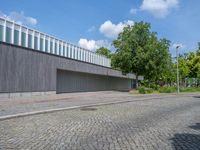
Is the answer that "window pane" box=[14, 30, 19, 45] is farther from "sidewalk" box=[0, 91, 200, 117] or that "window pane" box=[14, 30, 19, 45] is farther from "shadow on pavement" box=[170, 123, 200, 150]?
"shadow on pavement" box=[170, 123, 200, 150]

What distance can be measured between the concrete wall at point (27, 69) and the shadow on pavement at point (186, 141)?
53.9ft

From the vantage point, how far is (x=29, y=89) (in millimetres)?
24516

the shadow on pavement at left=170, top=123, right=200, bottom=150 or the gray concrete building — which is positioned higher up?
the gray concrete building

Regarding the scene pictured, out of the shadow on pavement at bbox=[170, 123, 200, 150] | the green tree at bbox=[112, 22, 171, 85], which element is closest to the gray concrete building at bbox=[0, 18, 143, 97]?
the green tree at bbox=[112, 22, 171, 85]

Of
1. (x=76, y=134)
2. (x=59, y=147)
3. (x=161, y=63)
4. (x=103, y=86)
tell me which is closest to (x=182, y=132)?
(x=76, y=134)

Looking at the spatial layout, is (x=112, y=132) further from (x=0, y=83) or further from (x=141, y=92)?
(x=141, y=92)

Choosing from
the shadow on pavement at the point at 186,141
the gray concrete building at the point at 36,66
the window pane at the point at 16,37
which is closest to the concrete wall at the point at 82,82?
the gray concrete building at the point at 36,66

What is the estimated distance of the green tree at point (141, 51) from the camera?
3843cm

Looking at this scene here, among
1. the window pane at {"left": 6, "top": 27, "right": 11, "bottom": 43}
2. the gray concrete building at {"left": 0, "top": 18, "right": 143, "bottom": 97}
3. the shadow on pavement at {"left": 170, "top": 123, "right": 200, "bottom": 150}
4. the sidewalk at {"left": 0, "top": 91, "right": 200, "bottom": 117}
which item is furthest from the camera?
the window pane at {"left": 6, "top": 27, "right": 11, "bottom": 43}

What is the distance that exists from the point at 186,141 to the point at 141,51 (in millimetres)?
31914

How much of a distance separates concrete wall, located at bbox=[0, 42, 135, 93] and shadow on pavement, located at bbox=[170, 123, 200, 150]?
16434 mm

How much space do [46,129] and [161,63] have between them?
33237mm

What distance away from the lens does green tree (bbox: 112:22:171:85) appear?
126 ft

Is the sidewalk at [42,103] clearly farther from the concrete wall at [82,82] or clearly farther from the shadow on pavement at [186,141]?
the concrete wall at [82,82]
